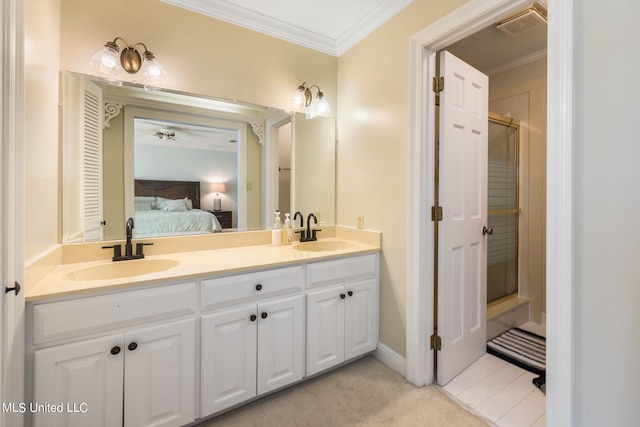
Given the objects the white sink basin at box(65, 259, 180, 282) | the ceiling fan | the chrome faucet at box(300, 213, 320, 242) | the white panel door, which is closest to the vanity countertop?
the white sink basin at box(65, 259, 180, 282)

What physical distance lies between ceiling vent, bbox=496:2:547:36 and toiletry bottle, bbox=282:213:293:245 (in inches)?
85.9

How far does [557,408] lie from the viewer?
3.71 feet

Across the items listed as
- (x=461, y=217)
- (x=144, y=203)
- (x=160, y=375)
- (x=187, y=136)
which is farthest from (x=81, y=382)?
(x=461, y=217)

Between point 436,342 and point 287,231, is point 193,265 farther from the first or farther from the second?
point 436,342

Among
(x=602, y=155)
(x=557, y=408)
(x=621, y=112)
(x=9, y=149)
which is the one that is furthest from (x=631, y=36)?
(x=9, y=149)

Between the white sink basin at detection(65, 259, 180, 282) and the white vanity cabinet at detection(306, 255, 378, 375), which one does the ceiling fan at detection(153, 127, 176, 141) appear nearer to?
the white sink basin at detection(65, 259, 180, 282)

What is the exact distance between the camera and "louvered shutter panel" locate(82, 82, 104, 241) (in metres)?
1.63

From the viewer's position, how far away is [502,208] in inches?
105

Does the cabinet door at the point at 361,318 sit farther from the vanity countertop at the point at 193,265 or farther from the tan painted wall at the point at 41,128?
the tan painted wall at the point at 41,128

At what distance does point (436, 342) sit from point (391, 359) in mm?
362

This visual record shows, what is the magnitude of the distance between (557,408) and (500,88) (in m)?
2.93

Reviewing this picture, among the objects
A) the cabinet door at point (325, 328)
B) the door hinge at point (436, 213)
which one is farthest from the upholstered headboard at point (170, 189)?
the door hinge at point (436, 213)

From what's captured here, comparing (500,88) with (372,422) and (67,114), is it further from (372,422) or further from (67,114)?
(67,114)

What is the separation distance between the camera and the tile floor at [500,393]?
5.11 feet
